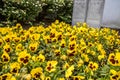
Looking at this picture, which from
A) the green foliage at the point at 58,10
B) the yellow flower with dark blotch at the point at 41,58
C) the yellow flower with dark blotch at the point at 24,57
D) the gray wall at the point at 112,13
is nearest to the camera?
the yellow flower with dark blotch at the point at 24,57

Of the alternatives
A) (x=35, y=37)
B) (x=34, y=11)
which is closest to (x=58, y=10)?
(x=34, y=11)

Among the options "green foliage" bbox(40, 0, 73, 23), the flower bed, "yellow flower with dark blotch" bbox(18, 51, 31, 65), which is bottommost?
"green foliage" bbox(40, 0, 73, 23)

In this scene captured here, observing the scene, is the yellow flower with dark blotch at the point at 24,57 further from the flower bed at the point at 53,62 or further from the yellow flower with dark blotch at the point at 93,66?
the yellow flower with dark blotch at the point at 93,66

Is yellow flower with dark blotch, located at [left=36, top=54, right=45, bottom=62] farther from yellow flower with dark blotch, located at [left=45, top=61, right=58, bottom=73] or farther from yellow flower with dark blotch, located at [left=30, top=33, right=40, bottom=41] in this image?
yellow flower with dark blotch, located at [left=30, top=33, right=40, bottom=41]

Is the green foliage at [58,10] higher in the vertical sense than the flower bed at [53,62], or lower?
lower

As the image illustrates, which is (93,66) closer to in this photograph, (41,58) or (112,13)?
(41,58)

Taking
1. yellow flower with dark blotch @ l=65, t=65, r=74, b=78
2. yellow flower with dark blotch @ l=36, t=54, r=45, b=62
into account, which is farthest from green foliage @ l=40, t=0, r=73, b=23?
yellow flower with dark blotch @ l=65, t=65, r=74, b=78

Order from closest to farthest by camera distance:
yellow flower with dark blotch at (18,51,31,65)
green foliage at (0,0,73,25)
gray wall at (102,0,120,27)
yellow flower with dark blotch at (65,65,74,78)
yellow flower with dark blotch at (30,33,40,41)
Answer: yellow flower with dark blotch at (65,65,74,78)
yellow flower with dark blotch at (18,51,31,65)
yellow flower with dark blotch at (30,33,40,41)
green foliage at (0,0,73,25)
gray wall at (102,0,120,27)

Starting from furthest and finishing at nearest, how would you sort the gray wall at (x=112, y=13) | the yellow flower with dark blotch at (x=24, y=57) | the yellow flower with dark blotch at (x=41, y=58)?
the gray wall at (x=112, y=13)
the yellow flower with dark blotch at (x=41, y=58)
the yellow flower with dark blotch at (x=24, y=57)

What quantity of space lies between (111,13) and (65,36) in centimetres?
648

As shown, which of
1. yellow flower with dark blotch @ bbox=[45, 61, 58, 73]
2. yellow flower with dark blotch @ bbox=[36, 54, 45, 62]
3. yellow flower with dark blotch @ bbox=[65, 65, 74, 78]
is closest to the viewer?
yellow flower with dark blotch @ bbox=[65, 65, 74, 78]

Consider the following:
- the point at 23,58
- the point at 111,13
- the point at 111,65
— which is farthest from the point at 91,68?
the point at 111,13

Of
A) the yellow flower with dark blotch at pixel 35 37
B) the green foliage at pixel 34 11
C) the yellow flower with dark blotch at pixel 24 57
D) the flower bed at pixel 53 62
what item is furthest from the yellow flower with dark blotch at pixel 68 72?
the green foliage at pixel 34 11

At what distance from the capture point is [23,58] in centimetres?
373
